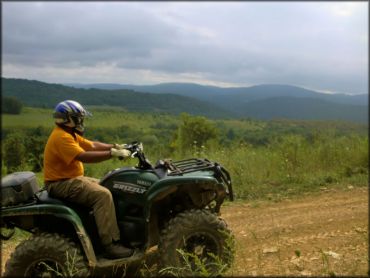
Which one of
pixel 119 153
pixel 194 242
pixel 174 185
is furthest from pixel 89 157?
pixel 194 242

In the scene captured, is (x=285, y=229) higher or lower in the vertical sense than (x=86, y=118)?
lower

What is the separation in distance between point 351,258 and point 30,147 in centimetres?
755

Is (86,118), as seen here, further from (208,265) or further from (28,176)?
(208,265)

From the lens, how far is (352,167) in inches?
416

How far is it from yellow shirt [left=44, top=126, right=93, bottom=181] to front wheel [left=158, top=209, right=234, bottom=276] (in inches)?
46.4

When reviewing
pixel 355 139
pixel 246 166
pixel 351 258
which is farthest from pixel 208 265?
pixel 355 139

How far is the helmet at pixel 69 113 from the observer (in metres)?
4.27

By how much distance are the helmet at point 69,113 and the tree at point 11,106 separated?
1357 millimetres

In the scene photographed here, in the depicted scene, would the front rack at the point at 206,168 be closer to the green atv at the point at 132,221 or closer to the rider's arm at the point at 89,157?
the green atv at the point at 132,221

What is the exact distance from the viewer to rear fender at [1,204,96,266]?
4.14 m

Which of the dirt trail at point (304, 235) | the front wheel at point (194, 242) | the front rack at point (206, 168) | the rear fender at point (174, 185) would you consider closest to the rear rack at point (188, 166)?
the front rack at point (206, 168)

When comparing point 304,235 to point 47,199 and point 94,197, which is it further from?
point 47,199

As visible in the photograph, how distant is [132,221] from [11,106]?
222 centimetres

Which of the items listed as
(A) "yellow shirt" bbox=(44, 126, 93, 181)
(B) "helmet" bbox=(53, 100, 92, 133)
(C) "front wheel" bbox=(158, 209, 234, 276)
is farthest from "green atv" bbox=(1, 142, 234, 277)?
(B) "helmet" bbox=(53, 100, 92, 133)
